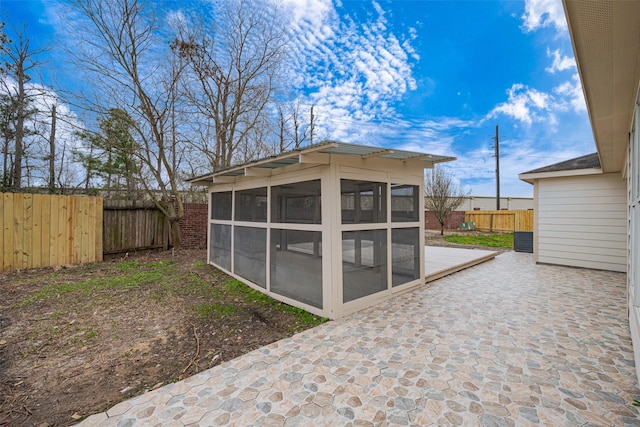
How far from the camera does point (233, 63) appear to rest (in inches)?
346

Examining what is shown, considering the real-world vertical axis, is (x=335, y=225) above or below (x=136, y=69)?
below

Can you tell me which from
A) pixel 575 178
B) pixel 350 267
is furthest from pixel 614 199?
pixel 350 267

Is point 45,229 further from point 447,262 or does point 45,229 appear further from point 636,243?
point 636,243

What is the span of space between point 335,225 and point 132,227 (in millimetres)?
6941

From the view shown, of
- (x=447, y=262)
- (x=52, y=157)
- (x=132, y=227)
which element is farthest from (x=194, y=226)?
(x=447, y=262)

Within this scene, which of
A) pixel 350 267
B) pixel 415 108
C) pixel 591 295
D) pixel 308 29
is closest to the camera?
pixel 350 267

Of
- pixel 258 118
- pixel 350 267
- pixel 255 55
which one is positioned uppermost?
pixel 255 55

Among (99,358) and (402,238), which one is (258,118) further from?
(99,358)

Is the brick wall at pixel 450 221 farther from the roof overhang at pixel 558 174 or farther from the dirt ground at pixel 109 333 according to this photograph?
the dirt ground at pixel 109 333

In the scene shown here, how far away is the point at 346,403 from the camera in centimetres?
195

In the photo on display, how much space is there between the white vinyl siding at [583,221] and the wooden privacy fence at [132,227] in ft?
35.0

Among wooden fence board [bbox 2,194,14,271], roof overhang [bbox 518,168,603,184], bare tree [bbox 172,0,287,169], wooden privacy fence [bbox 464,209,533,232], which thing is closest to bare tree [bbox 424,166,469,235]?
wooden privacy fence [bbox 464,209,533,232]

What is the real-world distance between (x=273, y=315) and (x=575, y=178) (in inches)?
298

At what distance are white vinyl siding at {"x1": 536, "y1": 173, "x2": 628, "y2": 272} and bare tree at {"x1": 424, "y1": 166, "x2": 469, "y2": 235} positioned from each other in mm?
7564
